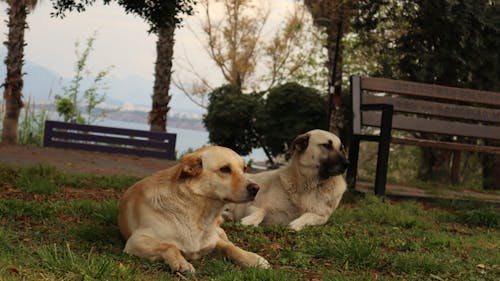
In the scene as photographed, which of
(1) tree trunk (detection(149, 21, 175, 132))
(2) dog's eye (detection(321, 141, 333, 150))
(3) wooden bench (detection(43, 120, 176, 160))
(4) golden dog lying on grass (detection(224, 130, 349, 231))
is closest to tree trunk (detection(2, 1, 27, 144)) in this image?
(3) wooden bench (detection(43, 120, 176, 160))

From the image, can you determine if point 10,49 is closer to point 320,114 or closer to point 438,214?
point 320,114

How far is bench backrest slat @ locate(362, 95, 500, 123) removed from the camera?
9.77 metres

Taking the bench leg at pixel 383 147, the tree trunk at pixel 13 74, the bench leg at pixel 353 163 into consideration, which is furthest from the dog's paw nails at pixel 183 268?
the tree trunk at pixel 13 74

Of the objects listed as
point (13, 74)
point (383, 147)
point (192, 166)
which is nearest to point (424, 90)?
point (383, 147)

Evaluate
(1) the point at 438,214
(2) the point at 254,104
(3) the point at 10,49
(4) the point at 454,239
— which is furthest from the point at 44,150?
(4) the point at 454,239

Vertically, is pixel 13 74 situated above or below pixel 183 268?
above

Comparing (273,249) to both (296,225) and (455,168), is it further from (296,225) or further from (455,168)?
(455,168)

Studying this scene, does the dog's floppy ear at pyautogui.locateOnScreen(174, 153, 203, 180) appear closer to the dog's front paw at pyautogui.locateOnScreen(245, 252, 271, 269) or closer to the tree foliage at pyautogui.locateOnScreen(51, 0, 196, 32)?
the dog's front paw at pyautogui.locateOnScreen(245, 252, 271, 269)

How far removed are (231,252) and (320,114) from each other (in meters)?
13.4

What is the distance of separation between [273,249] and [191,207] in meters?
1.03

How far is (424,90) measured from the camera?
1005 cm

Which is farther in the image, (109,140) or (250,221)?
(109,140)

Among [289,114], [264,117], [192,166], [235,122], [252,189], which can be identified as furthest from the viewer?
[235,122]

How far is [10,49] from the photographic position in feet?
54.9
